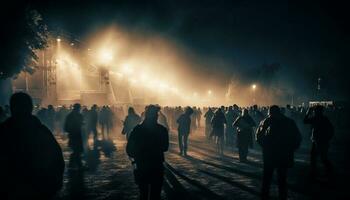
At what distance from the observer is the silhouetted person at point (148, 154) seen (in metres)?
5.67

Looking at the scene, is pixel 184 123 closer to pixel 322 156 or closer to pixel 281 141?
pixel 322 156

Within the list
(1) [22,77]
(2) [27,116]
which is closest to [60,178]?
(2) [27,116]

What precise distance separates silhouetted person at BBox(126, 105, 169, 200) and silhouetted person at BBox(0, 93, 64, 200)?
2173mm

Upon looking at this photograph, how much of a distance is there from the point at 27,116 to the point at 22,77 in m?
40.7

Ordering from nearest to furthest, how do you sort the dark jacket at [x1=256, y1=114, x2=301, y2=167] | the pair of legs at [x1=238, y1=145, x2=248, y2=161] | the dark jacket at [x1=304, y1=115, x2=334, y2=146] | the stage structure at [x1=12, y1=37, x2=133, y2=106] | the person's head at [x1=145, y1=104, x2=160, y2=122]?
1. the person's head at [x1=145, y1=104, x2=160, y2=122]
2. the dark jacket at [x1=256, y1=114, x2=301, y2=167]
3. the dark jacket at [x1=304, y1=115, x2=334, y2=146]
4. the pair of legs at [x1=238, y1=145, x2=248, y2=161]
5. the stage structure at [x1=12, y1=37, x2=133, y2=106]

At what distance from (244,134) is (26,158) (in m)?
11.3

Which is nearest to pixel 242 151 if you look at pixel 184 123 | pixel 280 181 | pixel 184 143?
pixel 184 143

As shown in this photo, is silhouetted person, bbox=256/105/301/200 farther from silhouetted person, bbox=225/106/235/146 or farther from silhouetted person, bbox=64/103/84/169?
silhouetted person, bbox=225/106/235/146

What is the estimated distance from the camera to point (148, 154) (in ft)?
18.7

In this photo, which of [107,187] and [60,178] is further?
[107,187]

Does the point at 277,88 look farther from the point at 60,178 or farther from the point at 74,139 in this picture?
the point at 60,178

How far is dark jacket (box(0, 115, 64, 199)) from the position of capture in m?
3.47

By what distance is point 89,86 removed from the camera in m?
57.2

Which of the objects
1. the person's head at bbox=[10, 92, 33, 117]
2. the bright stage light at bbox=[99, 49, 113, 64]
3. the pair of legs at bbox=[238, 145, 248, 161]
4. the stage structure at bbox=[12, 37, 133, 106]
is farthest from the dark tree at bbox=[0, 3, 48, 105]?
the bright stage light at bbox=[99, 49, 113, 64]
